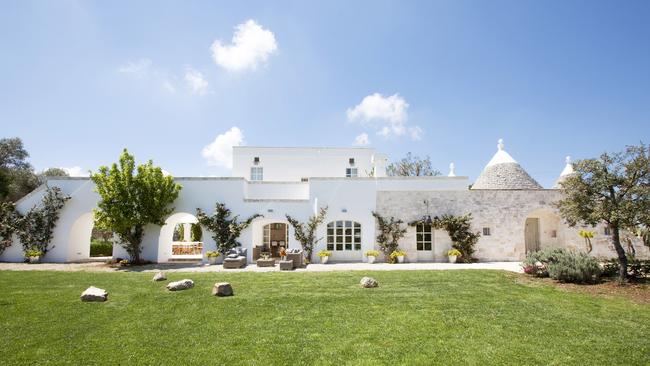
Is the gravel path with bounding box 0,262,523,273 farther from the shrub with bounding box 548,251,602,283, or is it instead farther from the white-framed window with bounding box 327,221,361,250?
the white-framed window with bounding box 327,221,361,250

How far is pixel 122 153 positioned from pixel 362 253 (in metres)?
12.9

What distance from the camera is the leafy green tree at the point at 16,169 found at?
2942 cm

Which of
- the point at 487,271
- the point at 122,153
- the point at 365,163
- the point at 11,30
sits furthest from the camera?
the point at 365,163

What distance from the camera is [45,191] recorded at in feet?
58.5

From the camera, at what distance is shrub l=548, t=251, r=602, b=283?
10.9 metres

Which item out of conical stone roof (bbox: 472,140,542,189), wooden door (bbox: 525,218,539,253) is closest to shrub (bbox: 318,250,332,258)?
conical stone roof (bbox: 472,140,542,189)

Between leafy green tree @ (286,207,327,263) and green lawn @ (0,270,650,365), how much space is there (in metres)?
6.83

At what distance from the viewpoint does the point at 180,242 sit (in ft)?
81.6

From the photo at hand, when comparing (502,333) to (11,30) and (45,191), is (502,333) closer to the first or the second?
(11,30)

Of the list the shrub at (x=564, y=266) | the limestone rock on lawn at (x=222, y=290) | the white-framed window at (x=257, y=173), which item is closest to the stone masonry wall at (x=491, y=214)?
the shrub at (x=564, y=266)

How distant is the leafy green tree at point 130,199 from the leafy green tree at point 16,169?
64.4 feet

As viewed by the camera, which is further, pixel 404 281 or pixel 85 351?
pixel 404 281

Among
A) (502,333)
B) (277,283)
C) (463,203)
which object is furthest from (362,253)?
(502,333)

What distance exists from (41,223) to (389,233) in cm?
1791
